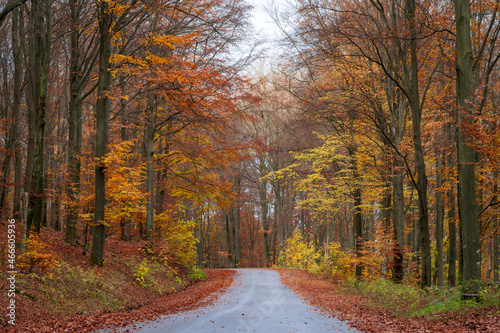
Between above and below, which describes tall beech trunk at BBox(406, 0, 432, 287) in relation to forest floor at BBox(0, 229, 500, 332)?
above

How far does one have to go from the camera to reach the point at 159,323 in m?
7.25

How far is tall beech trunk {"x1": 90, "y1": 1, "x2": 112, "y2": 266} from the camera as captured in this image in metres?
11.2

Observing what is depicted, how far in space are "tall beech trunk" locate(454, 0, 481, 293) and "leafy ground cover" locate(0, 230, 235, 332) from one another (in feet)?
22.9

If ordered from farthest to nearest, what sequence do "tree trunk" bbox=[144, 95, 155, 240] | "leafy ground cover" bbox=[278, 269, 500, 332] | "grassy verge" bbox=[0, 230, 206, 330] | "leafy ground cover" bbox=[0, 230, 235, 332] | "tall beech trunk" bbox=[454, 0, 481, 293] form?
1. "tree trunk" bbox=[144, 95, 155, 240]
2. "tall beech trunk" bbox=[454, 0, 481, 293]
3. "grassy verge" bbox=[0, 230, 206, 330]
4. "leafy ground cover" bbox=[0, 230, 235, 332]
5. "leafy ground cover" bbox=[278, 269, 500, 332]

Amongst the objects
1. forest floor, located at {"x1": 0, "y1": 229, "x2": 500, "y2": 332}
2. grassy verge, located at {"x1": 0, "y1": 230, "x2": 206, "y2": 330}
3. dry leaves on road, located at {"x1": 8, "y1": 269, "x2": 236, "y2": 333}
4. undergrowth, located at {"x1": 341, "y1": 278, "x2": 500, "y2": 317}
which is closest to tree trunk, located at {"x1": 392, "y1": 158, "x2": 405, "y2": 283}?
undergrowth, located at {"x1": 341, "y1": 278, "x2": 500, "y2": 317}

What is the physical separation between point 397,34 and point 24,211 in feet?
36.6

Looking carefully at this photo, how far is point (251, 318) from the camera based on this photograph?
8094 mm

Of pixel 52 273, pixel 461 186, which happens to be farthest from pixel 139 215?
pixel 461 186

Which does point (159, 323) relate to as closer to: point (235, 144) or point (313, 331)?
point (313, 331)

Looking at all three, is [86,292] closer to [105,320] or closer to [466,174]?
[105,320]

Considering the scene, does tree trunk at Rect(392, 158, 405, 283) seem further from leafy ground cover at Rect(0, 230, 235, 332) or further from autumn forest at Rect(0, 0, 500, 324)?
leafy ground cover at Rect(0, 230, 235, 332)

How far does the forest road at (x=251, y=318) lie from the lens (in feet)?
22.4

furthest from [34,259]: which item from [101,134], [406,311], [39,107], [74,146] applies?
[406,311]

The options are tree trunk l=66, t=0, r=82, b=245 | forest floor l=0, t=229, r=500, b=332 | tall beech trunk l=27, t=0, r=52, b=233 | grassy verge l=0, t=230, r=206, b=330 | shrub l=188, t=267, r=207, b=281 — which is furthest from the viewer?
shrub l=188, t=267, r=207, b=281
